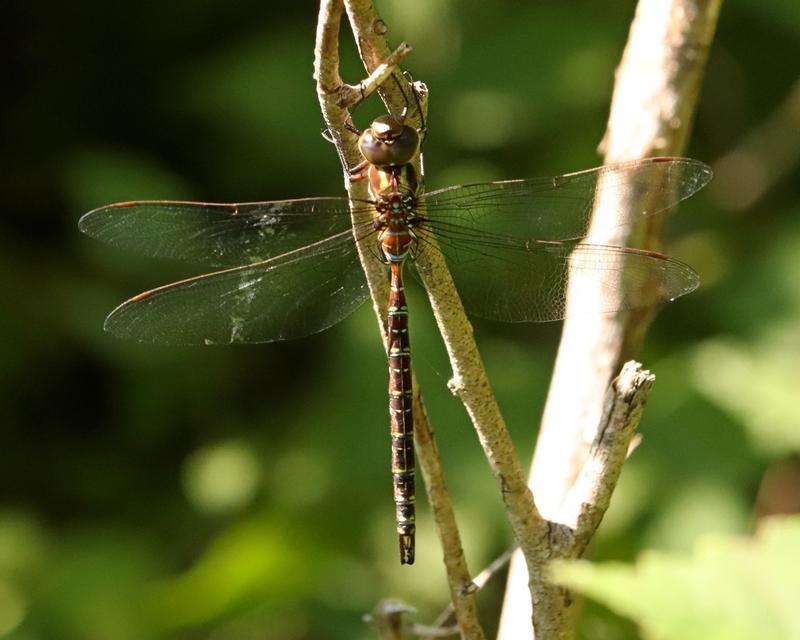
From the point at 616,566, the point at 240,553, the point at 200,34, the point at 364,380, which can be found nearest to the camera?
the point at 616,566

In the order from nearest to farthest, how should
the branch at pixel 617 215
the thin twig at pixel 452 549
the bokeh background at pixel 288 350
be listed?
the thin twig at pixel 452 549 < the branch at pixel 617 215 < the bokeh background at pixel 288 350

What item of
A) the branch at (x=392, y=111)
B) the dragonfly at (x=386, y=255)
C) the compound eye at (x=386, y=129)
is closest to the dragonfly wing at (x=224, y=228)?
the dragonfly at (x=386, y=255)

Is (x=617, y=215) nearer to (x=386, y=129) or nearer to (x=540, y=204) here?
(x=540, y=204)

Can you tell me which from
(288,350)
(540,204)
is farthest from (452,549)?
(288,350)

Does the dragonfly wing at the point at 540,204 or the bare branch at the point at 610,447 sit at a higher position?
the dragonfly wing at the point at 540,204

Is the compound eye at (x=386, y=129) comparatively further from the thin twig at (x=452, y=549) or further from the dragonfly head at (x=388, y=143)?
the thin twig at (x=452, y=549)

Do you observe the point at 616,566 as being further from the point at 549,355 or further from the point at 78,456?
the point at 78,456

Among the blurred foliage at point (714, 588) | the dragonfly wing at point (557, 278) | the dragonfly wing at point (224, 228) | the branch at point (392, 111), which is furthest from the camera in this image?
the dragonfly wing at point (224, 228)

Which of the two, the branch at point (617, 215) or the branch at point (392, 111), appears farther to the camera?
the branch at point (617, 215)

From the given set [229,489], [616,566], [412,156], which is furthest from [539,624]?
[229,489]
